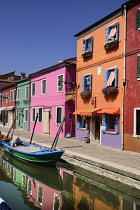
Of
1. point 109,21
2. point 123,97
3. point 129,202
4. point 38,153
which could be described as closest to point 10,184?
point 38,153

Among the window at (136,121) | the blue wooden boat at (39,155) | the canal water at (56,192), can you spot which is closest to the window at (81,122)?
the blue wooden boat at (39,155)

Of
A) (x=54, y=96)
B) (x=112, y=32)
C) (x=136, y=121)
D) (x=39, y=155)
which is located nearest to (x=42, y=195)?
(x=39, y=155)

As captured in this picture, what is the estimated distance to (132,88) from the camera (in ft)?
42.6

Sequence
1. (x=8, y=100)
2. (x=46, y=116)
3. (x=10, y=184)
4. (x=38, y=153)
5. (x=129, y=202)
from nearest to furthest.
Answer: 1. (x=129, y=202)
2. (x=10, y=184)
3. (x=38, y=153)
4. (x=46, y=116)
5. (x=8, y=100)

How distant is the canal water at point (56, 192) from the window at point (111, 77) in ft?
20.0

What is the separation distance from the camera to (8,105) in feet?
109

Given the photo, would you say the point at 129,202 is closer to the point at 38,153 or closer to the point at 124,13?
the point at 38,153

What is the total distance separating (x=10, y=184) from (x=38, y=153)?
2.35 metres

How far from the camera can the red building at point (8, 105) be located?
3108 cm

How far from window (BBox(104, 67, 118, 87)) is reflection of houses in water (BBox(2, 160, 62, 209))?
734cm

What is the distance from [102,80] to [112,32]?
3.08 meters

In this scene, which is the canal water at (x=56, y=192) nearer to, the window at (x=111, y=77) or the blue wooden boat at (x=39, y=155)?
the blue wooden boat at (x=39, y=155)

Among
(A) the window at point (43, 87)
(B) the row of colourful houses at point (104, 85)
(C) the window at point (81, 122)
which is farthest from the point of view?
(A) the window at point (43, 87)

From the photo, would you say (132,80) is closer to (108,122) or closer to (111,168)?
(108,122)
